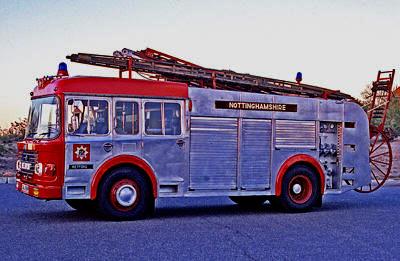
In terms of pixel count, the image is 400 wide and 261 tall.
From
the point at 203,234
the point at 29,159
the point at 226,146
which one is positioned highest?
the point at 226,146

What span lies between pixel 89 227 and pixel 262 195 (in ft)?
13.0

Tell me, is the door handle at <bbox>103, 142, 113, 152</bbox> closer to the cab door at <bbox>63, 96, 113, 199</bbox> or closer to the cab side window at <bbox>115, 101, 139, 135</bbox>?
the cab door at <bbox>63, 96, 113, 199</bbox>

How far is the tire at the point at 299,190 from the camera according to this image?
13242 mm

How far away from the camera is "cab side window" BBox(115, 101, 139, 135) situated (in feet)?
37.3

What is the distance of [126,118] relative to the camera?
37.5ft

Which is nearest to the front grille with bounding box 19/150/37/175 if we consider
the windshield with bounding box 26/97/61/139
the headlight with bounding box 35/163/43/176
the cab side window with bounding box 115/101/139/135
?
the headlight with bounding box 35/163/43/176

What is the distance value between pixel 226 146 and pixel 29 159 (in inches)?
143

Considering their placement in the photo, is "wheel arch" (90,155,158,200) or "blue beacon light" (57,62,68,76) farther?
"blue beacon light" (57,62,68,76)

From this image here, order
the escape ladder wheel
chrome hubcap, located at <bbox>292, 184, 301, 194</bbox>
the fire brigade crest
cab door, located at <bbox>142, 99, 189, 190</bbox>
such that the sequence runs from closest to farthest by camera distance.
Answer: the fire brigade crest
cab door, located at <bbox>142, 99, 189, 190</bbox>
chrome hubcap, located at <bbox>292, 184, 301, 194</bbox>
the escape ladder wheel

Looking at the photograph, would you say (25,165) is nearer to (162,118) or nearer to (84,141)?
(84,141)

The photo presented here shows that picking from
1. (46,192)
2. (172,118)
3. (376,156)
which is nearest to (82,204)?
(46,192)

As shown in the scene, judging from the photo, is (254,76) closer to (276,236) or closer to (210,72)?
(210,72)

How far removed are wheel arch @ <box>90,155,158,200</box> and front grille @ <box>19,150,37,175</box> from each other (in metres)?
1.04

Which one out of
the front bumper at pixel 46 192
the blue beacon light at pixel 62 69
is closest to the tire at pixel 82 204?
the front bumper at pixel 46 192
